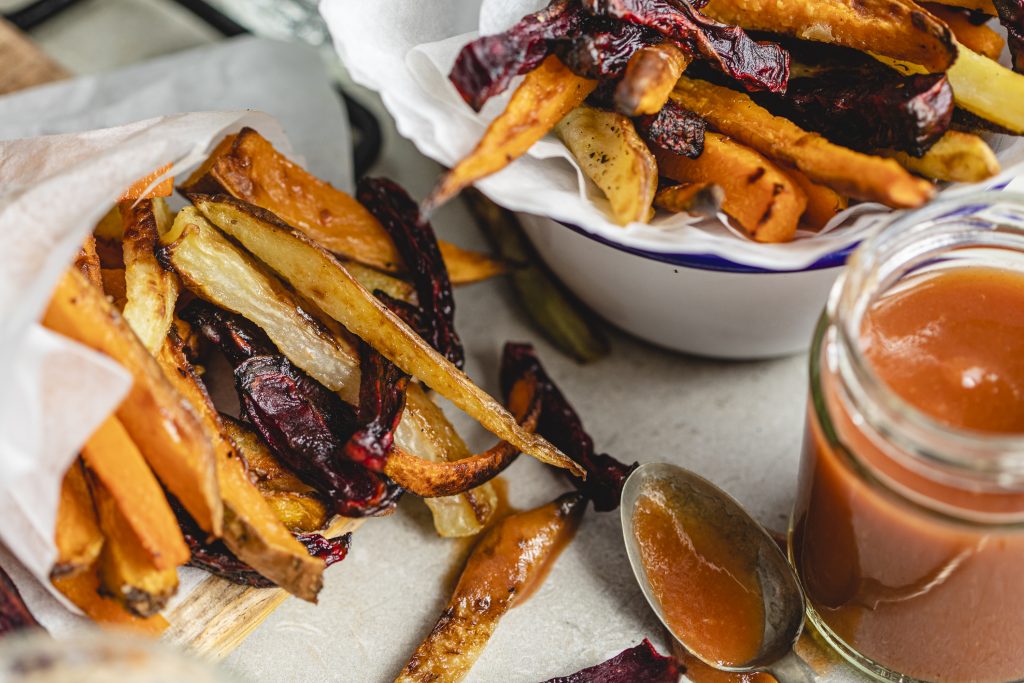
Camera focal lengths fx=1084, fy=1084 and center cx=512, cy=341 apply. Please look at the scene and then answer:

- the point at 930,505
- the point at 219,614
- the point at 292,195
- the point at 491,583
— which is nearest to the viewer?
the point at 930,505

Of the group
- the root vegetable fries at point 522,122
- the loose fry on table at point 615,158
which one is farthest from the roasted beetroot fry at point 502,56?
the loose fry on table at point 615,158

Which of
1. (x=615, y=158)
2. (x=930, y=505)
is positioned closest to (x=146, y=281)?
(x=615, y=158)

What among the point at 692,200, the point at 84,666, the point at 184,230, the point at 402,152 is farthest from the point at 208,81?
the point at 84,666

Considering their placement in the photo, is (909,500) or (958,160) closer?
(909,500)

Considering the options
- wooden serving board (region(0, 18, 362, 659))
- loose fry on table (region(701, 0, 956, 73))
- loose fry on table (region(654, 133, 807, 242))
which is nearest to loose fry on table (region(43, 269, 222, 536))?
wooden serving board (region(0, 18, 362, 659))

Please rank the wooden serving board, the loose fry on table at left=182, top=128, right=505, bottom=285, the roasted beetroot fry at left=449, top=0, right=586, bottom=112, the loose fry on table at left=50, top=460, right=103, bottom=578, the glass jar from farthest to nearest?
the loose fry on table at left=182, top=128, right=505, bottom=285 < the wooden serving board < the roasted beetroot fry at left=449, top=0, right=586, bottom=112 < the loose fry on table at left=50, top=460, right=103, bottom=578 < the glass jar

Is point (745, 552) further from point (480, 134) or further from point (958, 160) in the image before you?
point (480, 134)

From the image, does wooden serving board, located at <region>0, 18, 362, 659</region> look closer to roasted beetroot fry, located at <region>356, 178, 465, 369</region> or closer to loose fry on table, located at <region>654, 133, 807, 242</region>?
roasted beetroot fry, located at <region>356, 178, 465, 369</region>
